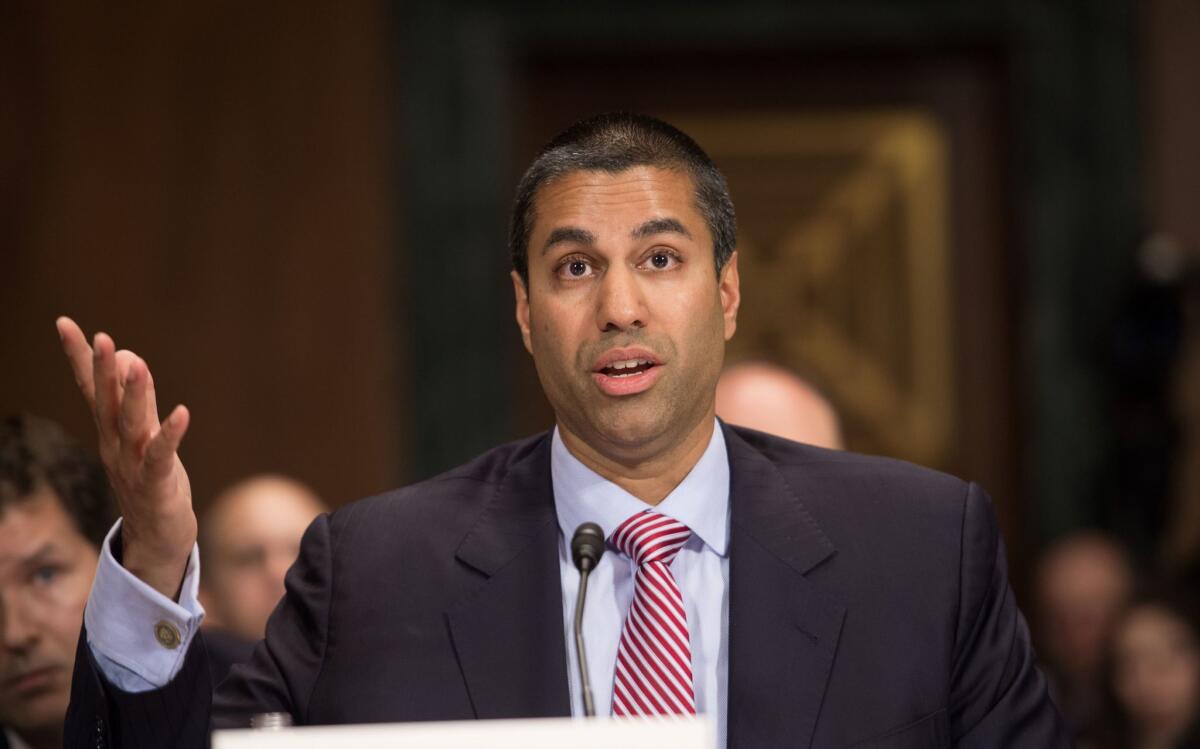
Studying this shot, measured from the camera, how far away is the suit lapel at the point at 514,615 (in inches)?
89.7

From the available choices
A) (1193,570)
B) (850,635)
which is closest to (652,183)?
(850,635)

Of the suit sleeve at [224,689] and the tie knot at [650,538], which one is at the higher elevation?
the tie knot at [650,538]

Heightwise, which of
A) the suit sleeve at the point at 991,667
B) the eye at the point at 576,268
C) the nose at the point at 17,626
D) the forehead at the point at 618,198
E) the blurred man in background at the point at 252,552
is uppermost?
the forehead at the point at 618,198

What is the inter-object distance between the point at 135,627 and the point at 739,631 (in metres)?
0.78

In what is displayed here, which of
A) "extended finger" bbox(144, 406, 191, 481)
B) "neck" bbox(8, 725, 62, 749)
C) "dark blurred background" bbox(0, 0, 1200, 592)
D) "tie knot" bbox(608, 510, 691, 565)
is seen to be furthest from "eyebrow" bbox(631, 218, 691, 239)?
"dark blurred background" bbox(0, 0, 1200, 592)

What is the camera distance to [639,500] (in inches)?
97.7

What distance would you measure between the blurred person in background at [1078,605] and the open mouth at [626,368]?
3188mm

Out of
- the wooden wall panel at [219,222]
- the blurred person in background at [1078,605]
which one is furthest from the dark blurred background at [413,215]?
the blurred person in background at [1078,605]

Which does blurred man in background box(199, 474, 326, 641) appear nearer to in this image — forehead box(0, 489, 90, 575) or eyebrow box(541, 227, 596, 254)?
forehead box(0, 489, 90, 575)

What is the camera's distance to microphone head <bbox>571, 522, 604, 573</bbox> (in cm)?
209

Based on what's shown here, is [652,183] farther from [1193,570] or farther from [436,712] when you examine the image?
[1193,570]

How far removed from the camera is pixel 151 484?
83.6 inches

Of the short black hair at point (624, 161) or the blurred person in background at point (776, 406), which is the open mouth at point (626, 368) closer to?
the short black hair at point (624, 161)

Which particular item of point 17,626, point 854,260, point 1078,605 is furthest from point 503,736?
point 854,260
